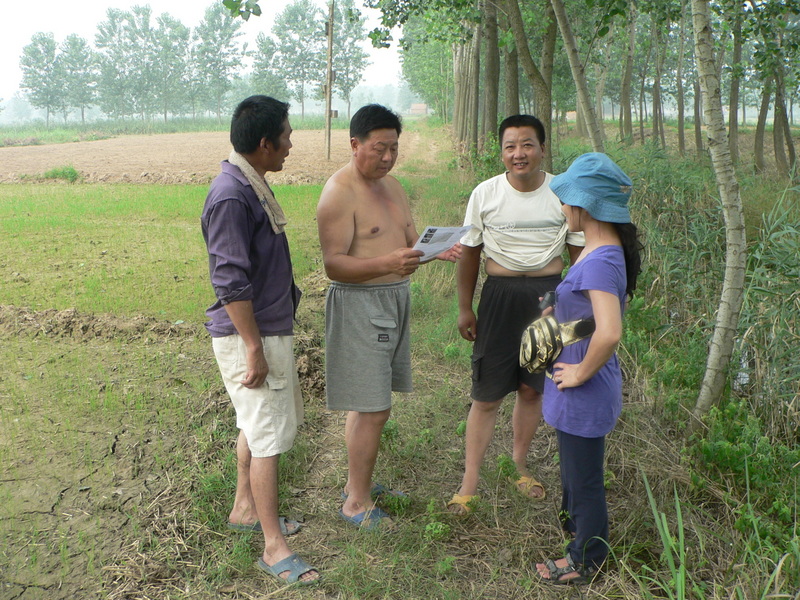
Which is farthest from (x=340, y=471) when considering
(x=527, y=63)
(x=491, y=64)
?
(x=491, y=64)

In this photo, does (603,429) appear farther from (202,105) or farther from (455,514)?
(202,105)

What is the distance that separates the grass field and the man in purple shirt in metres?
0.31

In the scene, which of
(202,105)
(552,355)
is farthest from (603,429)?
(202,105)

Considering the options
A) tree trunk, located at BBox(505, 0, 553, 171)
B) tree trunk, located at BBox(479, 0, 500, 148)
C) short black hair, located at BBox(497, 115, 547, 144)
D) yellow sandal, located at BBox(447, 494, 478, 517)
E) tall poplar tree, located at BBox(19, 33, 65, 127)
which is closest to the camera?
short black hair, located at BBox(497, 115, 547, 144)

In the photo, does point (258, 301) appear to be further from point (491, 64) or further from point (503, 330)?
point (491, 64)

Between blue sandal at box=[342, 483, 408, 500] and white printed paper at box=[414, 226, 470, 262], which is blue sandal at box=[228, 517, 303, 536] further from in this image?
white printed paper at box=[414, 226, 470, 262]

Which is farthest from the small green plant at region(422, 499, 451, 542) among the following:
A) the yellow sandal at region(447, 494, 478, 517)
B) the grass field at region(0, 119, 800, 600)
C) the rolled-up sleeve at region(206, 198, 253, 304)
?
the rolled-up sleeve at region(206, 198, 253, 304)

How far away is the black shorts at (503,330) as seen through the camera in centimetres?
328

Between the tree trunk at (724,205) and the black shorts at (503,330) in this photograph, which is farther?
the tree trunk at (724,205)

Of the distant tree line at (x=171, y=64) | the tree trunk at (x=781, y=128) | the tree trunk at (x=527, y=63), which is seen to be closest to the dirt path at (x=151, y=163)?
the tree trunk at (x=781, y=128)

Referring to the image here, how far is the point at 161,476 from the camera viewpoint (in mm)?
3783

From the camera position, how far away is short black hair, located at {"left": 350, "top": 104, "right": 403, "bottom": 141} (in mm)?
3004

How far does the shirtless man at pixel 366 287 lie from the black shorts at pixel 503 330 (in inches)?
12.6

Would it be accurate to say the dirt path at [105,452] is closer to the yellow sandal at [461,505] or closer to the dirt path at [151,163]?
the yellow sandal at [461,505]
